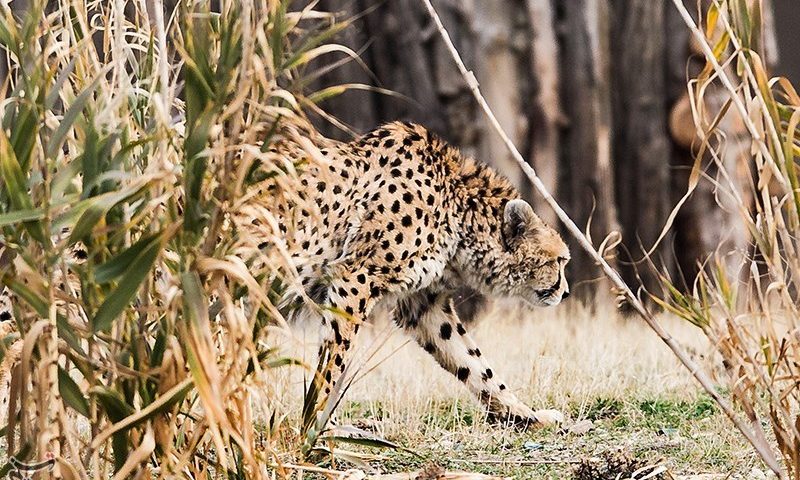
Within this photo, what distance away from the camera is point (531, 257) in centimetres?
505

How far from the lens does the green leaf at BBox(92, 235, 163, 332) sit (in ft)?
8.18

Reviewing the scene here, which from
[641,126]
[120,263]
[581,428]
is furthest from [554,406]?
[641,126]

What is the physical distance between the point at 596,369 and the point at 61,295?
9.18 ft

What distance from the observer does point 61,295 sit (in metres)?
2.55

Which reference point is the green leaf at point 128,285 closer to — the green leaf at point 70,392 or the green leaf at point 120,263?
the green leaf at point 120,263

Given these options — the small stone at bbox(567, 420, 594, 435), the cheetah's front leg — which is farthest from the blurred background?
the small stone at bbox(567, 420, 594, 435)

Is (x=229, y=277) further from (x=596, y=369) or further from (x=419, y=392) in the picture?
(x=596, y=369)

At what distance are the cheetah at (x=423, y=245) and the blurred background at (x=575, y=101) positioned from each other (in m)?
3.08

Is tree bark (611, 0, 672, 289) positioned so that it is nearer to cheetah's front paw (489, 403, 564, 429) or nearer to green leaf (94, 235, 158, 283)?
cheetah's front paw (489, 403, 564, 429)

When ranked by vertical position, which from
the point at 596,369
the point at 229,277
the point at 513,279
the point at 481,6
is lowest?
the point at 596,369

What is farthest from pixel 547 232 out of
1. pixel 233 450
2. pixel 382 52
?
pixel 382 52

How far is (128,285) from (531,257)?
2.74m

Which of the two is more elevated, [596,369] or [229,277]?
[229,277]

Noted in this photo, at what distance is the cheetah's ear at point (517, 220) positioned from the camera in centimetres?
496
